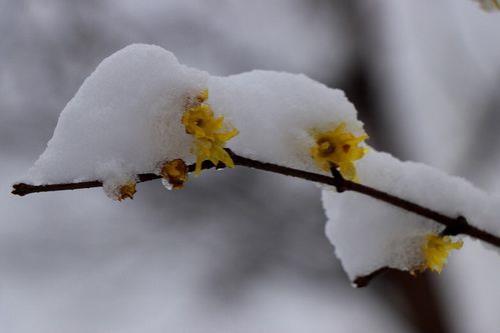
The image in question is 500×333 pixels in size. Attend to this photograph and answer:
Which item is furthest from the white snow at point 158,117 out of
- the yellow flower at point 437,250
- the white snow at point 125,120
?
the yellow flower at point 437,250

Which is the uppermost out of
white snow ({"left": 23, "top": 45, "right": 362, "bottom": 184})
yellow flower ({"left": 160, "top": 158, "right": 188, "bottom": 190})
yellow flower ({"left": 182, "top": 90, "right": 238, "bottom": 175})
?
white snow ({"left": 23, "top": 45, "right": 362, "bottom": 184})

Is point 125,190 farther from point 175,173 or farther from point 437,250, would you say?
point 437,250

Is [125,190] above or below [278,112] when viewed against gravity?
below

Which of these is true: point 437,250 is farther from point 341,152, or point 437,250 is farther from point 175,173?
point 175,173

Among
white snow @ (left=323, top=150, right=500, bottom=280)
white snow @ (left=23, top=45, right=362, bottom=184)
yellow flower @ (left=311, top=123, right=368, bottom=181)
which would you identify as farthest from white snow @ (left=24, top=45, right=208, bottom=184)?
white snow @ (left=323, top=150, right=500, bottom=280)

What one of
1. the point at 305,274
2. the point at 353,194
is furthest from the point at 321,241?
the point at 353,194

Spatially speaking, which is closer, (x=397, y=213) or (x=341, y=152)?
(x=341, y=152)

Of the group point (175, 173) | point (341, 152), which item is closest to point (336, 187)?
point (341, 152)

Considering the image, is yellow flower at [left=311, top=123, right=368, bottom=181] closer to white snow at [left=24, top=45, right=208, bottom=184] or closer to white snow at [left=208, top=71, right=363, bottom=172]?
white snow at [left=208, top=71, right=363, bottom=172]
